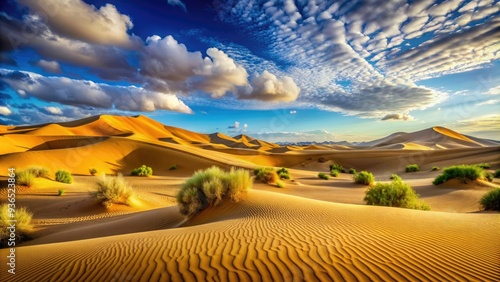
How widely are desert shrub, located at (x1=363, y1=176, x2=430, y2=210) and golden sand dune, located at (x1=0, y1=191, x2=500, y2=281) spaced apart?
3.75m

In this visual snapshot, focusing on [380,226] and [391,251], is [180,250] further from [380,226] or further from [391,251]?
[380,226]

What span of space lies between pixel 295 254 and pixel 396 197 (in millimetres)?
8046

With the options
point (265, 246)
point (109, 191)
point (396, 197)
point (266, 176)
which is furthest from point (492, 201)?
point (109, 191)

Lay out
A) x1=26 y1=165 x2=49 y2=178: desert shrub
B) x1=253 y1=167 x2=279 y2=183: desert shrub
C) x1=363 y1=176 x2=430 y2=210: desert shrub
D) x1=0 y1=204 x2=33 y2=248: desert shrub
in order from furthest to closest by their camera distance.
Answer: x1=253 y1=167 x2=279 y2=183: desert shrub, x1=26 y1=165 x2=49 y2=178: desert shrub, x1=363 y1=176 x2=430 y2=210: desert shrub, x1=0 y1=204 x2=33 y2=248: desert shrub

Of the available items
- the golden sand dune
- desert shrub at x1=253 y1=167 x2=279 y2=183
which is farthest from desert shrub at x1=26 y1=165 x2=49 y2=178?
desert shrub at x1=253 y1=167 x2=279 y2=183

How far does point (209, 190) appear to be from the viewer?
8523 millimetres

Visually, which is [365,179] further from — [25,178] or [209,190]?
[25,178]

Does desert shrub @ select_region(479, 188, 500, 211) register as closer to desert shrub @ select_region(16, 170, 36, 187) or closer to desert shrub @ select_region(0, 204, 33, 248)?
desert shrub @ select_region(0, 204, 33, 248)

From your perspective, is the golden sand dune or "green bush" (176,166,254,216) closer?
the golden sand dune

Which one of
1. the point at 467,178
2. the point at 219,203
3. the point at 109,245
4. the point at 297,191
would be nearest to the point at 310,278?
the point at 109,245

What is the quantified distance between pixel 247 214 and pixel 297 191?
9.01m

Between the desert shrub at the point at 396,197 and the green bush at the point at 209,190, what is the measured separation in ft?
17.4

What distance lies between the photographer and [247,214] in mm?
7215

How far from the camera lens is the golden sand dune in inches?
122
